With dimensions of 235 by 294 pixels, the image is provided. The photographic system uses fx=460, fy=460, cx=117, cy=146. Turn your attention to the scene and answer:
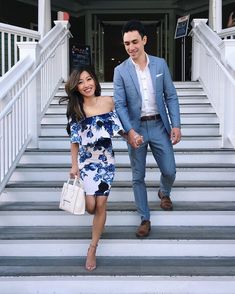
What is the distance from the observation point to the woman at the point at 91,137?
289 centimetres

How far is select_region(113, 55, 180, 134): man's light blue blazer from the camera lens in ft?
10.1

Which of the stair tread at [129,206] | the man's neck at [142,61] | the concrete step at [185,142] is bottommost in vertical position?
the stair tread at [129,206]

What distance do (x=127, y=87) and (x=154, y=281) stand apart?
1280 millimetres

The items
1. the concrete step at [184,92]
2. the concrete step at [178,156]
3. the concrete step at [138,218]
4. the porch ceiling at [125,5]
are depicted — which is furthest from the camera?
the porch ceiling at [125,5]

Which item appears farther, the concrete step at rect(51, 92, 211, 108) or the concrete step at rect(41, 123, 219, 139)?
the concrete step at rect(51, 92, 211, 108)

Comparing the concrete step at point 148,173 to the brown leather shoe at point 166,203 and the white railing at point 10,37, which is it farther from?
the white railing at point 10,37

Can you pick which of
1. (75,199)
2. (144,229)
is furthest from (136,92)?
(144,229)

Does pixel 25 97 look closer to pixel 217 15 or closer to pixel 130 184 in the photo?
pixel 130 184

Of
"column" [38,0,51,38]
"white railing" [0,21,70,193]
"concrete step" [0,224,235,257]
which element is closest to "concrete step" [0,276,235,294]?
"concrete step" [0,224,235,257]

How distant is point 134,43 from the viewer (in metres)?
3.01

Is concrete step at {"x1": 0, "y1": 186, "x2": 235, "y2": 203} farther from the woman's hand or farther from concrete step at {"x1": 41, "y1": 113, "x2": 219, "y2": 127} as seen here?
concrete step at {"x1": 41, "y1": 113, "x2": 219, "y2": 127}

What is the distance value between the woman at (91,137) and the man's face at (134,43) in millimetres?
313

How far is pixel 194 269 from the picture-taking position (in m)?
2.96

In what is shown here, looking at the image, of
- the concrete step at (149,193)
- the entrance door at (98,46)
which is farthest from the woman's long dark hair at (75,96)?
the entrance door at (98,46)
